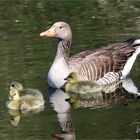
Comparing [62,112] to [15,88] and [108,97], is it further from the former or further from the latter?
[108,97]

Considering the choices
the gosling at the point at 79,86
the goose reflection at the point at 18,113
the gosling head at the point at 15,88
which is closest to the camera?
the goose reflection at the point at 18,113

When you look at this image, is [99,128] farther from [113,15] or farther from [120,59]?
[113,15]

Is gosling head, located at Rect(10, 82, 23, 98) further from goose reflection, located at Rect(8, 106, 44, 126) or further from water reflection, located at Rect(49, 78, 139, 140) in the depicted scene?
water reflection, located at Rect(49, 78, 139, 140)

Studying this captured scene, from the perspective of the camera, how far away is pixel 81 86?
14250 mm

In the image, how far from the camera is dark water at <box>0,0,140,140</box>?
472 inches

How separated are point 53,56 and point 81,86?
7.88 ft

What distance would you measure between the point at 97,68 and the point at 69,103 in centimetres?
175

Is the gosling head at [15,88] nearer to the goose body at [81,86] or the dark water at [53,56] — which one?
the dark water at [53,56]

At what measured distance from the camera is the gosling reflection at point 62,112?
11.8 metres

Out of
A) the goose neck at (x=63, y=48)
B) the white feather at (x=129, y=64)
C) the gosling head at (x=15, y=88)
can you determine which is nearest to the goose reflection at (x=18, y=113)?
the gosling head at (x=15, y=88)

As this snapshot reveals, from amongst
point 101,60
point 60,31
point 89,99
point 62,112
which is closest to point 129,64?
point 101,60

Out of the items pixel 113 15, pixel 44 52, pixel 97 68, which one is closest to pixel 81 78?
pixel 97 68

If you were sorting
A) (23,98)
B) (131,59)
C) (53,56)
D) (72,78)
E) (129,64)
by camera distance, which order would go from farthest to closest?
(53,56)
(131,59)
(129,64)
(72,78)
(23,98)

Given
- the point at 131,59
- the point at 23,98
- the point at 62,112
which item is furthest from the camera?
the point at 131,59
